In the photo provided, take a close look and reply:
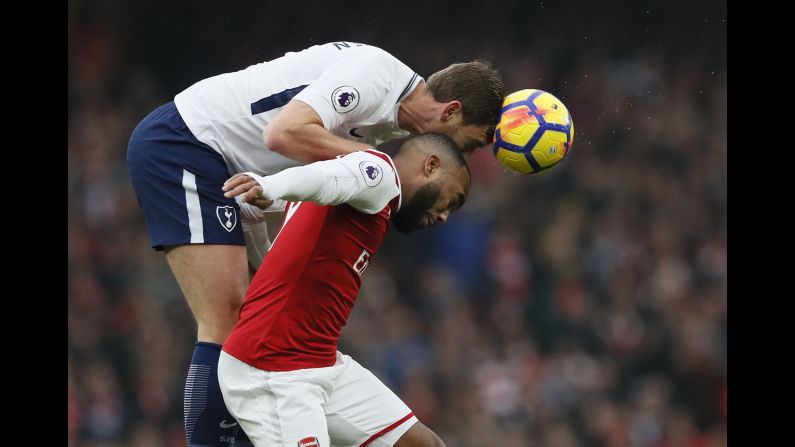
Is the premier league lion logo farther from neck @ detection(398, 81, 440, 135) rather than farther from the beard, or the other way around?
the beard

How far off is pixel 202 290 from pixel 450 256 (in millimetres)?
6018

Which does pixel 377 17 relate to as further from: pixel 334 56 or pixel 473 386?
pixel 334 56

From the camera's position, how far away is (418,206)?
13.1 ft

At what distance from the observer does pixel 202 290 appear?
13.9 ft

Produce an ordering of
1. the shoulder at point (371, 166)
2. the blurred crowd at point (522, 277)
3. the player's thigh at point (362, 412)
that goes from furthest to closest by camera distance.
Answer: the blurred crowd at point (522, 277)
the player's thigh at point (362, 412)
the shoulder at point (371, 166)

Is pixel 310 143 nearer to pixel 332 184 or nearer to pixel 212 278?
pixel 332 184

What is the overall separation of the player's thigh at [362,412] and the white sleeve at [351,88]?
0.95 m

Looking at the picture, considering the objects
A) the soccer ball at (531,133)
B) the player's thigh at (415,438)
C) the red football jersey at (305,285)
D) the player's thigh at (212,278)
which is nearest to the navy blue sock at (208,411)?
the player's thigh at (212,278)

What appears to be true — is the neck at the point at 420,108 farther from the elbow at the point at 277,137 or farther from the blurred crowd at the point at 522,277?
the blurred crowd at the point at 522,277

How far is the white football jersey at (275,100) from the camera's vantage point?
429 centimetres

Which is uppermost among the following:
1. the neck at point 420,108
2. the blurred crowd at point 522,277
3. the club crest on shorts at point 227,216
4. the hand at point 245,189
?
the neck at point 420,108

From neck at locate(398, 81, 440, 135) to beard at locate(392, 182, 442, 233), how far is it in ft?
1.71

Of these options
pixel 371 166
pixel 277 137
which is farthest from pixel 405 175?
pixel 277 137

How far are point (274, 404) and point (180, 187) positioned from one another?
1070mm
